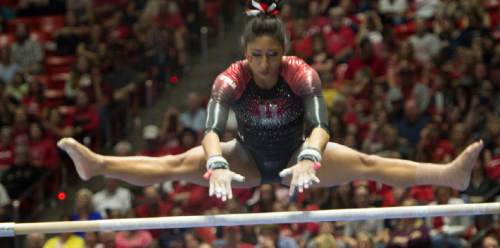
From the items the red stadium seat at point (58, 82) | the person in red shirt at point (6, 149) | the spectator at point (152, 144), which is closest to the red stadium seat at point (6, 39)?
the red stadium seat at point (58, 82)

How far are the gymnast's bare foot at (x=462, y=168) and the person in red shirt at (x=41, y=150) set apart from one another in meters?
5.80

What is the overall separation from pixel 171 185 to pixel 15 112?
2341 millimetres

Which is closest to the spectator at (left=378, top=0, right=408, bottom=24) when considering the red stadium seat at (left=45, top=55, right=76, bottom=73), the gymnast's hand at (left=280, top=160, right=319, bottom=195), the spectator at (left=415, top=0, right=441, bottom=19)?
the spectator at (left=415, top=0, right=441, bottom=19)

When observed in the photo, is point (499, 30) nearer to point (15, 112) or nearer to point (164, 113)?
point (164, 113)

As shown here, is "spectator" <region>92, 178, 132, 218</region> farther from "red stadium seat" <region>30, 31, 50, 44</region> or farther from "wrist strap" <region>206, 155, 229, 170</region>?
"wrist strap" <region>206, 155, 229, 170</region>

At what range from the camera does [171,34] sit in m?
12.5

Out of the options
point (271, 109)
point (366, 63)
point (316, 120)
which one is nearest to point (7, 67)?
point (366, 63)

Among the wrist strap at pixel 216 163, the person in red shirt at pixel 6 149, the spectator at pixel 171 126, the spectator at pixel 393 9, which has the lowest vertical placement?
the person in red shirt at pixel 6 149

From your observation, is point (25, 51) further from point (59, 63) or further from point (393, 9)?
point (393, 9)

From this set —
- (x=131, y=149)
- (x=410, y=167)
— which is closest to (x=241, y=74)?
(x=410, y=167)

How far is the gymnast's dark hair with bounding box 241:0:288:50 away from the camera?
6242 millimetres

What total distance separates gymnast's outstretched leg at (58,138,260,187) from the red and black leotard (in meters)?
0.08

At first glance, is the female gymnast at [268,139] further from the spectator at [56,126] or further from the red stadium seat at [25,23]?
the red stadium seat at [25,23]

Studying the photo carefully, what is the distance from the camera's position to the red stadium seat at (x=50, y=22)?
13.6 meters
